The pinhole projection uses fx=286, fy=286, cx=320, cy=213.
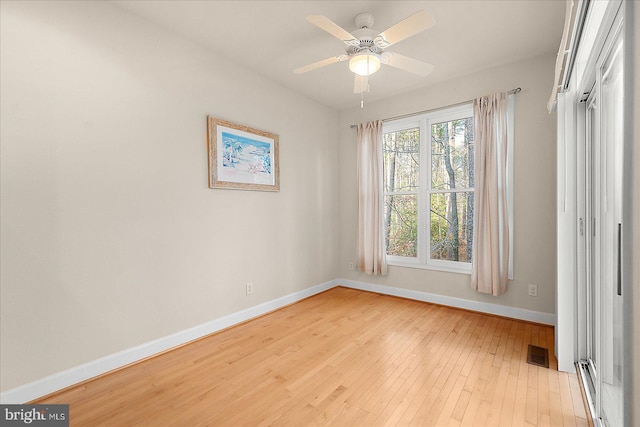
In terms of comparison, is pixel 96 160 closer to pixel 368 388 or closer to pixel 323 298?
pixel 368 388

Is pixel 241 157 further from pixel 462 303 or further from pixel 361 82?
pixel 462 303

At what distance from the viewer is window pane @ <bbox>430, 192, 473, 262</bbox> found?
11.6 feet

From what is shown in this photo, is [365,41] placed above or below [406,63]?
above

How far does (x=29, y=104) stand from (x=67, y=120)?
0.64 ft

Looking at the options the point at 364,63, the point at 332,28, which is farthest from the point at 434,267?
the point at 332,28

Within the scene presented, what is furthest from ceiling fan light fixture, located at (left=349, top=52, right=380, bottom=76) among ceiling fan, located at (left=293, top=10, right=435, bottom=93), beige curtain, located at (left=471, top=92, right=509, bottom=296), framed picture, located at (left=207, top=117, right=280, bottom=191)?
beige curtain, located at (left=471, top=92, right=509, bottom=296)

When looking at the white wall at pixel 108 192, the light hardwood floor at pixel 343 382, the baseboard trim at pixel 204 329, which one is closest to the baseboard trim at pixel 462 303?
the baseboard trim at pixel 204 329

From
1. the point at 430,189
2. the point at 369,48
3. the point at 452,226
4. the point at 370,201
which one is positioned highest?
the point at 369,48

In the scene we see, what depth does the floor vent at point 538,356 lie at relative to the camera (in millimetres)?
2248

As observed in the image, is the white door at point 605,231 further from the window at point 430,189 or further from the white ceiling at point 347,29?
the window at point 430,189

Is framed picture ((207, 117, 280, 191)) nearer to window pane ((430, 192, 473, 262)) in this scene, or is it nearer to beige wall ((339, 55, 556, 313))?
beige wall ((339, 55, 556, 313))

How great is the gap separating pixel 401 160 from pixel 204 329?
3.22 m

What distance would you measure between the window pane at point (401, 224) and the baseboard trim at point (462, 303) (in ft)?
1.71

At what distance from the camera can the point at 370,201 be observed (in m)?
4.16
